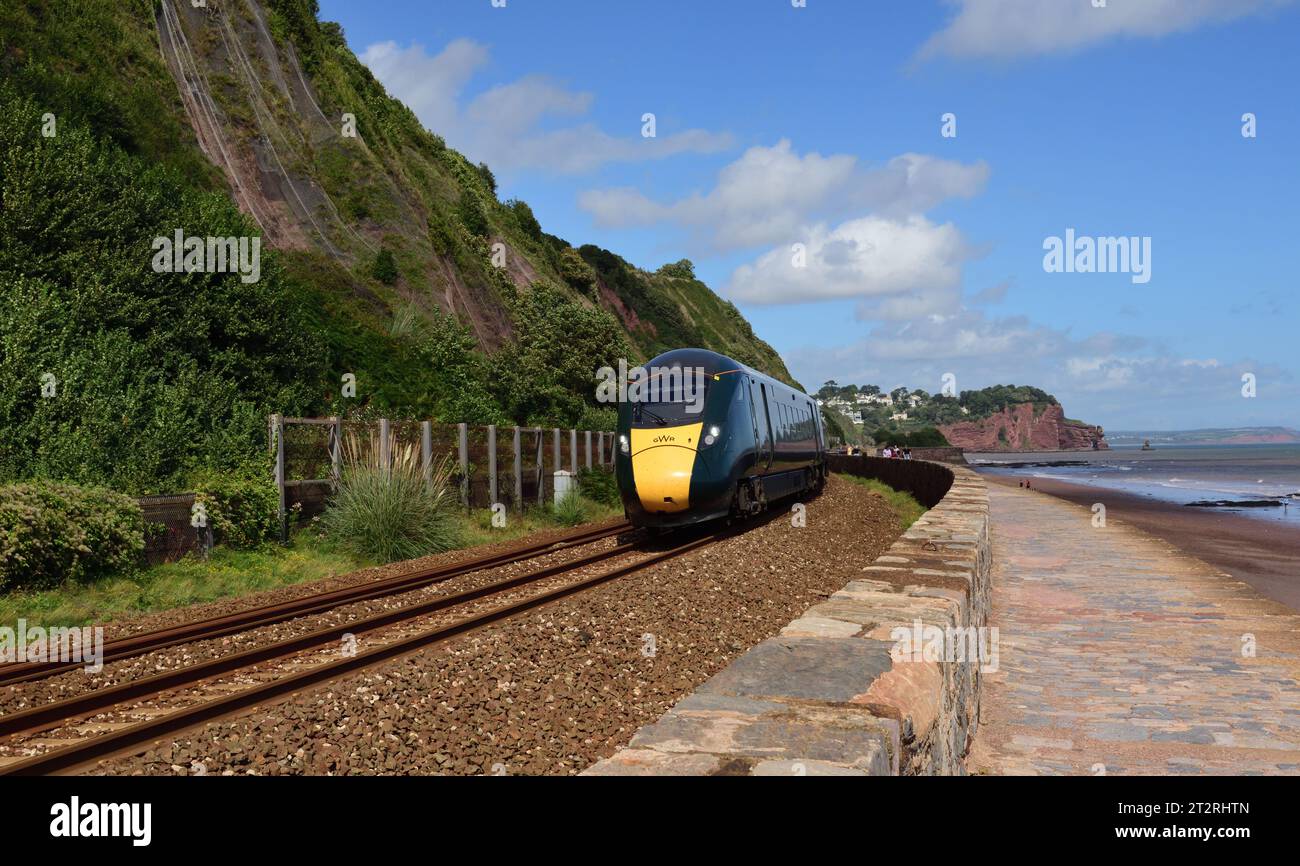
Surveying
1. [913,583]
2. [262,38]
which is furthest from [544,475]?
[262,38]

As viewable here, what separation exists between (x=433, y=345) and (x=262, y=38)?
1783 cm

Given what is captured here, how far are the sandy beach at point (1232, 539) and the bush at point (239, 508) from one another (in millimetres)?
14451

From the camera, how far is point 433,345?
93.7ft

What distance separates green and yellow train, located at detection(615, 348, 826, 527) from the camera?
15.0 m

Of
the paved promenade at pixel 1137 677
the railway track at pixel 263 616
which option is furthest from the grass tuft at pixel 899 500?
the railway track at pixel 263 616

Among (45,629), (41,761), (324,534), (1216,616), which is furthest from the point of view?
(324,534)

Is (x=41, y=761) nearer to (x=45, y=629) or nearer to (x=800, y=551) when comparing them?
(x=45, y=629)

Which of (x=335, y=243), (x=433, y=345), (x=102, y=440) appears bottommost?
(x=102, y=440)

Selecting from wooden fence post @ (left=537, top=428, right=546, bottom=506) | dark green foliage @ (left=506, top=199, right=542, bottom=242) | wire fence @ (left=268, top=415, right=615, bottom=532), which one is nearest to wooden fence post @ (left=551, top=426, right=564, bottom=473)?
wire fence @ (left=268, top=415, right=615, bottom=532)

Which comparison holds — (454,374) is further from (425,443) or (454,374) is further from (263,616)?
(263,616)

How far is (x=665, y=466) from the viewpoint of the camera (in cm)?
1504

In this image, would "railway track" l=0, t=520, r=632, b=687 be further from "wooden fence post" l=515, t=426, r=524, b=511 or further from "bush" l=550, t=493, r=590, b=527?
"bush" l=550, t=493, r=590, b=527

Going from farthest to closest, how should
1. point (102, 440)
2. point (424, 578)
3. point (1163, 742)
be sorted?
point (102, 440)
point (424, 578)
point (1163, 742)

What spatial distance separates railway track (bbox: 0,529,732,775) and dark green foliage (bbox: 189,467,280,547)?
4.84 m
